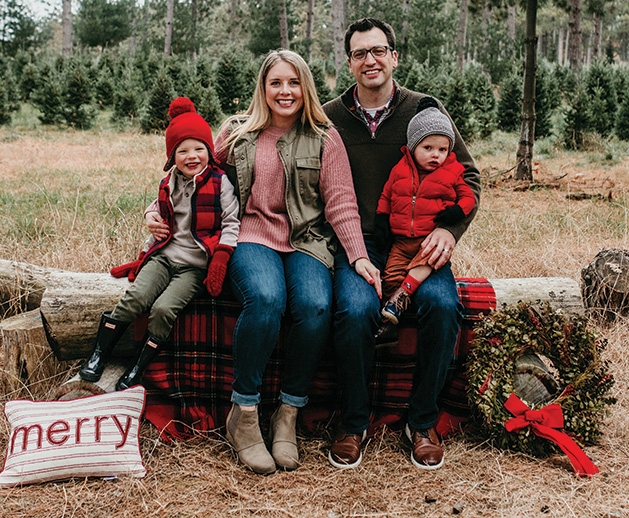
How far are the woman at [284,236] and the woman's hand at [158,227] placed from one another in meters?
0.02

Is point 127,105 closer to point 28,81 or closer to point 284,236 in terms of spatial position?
point 28,81

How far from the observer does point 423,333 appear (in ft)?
9.48

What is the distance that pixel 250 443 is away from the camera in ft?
9.27

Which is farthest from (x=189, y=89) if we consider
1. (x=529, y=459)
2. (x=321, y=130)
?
(x=529, y=459)

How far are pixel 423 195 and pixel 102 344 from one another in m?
1.76

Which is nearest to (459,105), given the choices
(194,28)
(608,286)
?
(608,286)

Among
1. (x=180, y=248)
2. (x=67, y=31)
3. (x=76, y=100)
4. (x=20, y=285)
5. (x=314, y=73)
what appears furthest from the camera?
(x=67, y=31)

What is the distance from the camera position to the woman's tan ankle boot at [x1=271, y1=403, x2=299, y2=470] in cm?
282

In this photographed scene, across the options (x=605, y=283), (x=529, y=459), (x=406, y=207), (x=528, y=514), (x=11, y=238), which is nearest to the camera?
(x=528, y=514)

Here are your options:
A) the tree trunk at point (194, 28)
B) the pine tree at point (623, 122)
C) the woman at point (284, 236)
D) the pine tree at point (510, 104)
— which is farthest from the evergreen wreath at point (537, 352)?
the tree trunk at point (194, 28)

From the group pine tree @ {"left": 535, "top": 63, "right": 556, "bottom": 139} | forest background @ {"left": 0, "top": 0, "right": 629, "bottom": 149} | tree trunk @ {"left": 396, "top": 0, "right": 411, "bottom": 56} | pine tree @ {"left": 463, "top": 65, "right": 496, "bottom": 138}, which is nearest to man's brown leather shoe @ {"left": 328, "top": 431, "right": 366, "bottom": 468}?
forest background @ {"left": 0, "top": 0, "right": 629, "bottom": 149}

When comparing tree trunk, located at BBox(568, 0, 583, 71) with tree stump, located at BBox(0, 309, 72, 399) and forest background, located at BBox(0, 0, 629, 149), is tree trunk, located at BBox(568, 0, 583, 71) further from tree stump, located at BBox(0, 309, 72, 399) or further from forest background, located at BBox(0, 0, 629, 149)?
tree stump, located at BBox(0, 309, 72, 399)

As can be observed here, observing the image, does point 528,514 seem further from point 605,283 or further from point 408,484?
point 605,283

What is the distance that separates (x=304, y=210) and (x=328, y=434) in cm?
117
